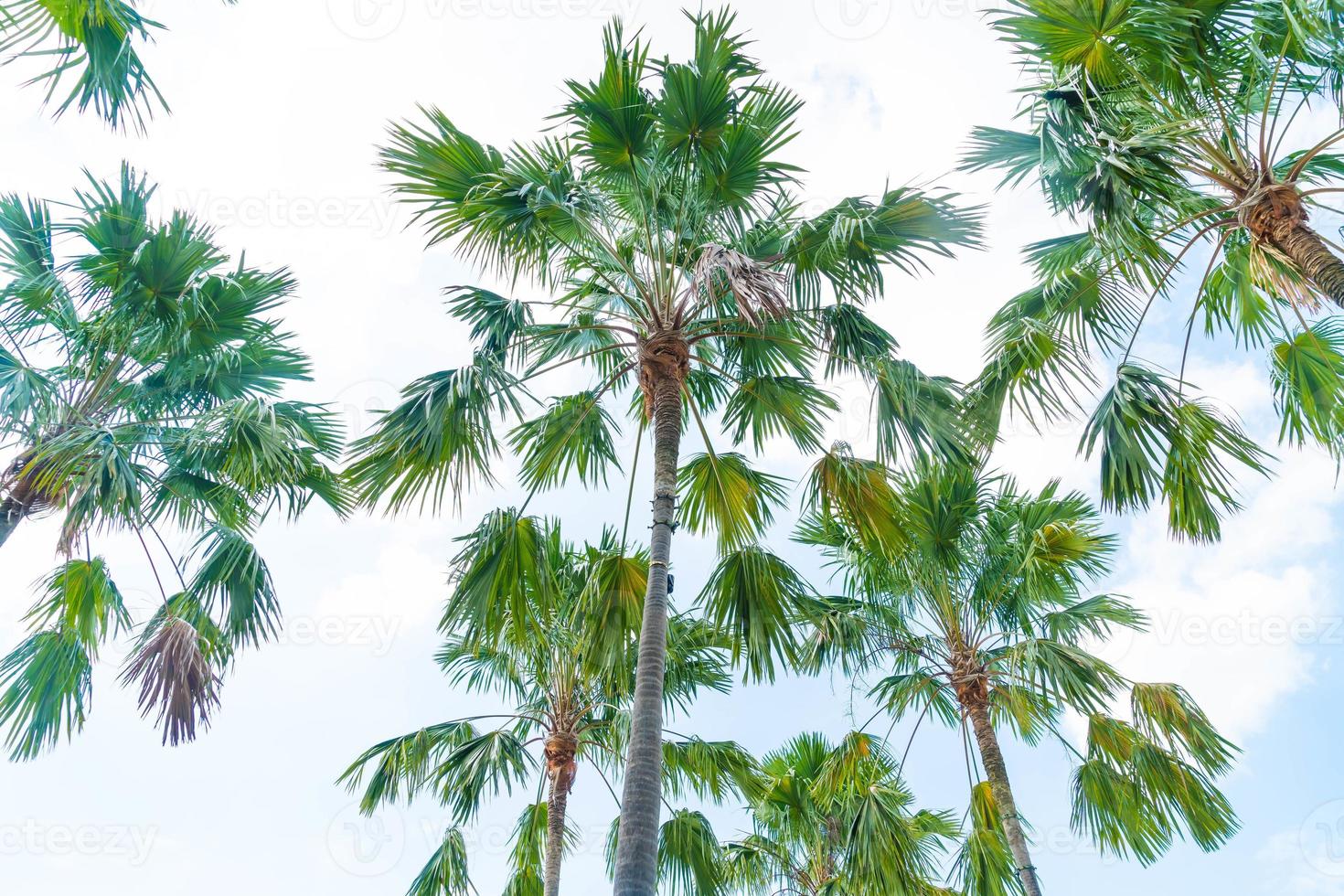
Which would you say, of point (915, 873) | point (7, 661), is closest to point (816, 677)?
Answer: point (915, 873)

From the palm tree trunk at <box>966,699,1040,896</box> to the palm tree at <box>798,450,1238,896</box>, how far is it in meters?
0.01

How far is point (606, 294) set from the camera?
7648 mm

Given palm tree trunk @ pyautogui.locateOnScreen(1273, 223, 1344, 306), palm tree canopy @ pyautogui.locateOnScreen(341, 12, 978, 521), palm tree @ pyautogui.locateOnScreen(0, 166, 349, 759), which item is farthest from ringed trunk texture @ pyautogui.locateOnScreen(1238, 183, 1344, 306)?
palm tree @ pyautogui.locateOnScreen(0, 166, 349, 759)

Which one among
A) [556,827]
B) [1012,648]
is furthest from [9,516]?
[1012,648]

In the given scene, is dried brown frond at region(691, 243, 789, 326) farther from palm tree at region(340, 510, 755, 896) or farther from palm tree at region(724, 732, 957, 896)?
palm tree at region(724, 732, 957, 896)

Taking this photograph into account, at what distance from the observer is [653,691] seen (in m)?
5.43

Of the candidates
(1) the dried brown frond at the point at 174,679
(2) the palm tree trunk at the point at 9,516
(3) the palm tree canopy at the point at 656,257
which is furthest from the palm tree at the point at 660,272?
(2) the palm tree trunk at the point at 9,516

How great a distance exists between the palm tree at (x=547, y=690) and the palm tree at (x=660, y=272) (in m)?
0.80

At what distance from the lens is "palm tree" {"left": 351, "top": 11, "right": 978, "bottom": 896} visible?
20.0 feet

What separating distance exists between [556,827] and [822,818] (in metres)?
3.81

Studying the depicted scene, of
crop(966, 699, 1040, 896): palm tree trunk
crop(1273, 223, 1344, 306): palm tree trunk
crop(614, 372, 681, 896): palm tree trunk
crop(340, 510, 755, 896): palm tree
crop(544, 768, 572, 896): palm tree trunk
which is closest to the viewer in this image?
crop(614, 372, 681, 896): palm tree trunk

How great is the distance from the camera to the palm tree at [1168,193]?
5.55m

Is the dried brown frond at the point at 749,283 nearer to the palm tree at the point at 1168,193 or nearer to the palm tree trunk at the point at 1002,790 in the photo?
the palm tree at the point at 1168,193

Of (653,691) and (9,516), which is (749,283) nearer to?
(653,691)
